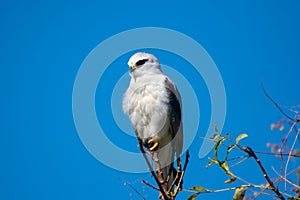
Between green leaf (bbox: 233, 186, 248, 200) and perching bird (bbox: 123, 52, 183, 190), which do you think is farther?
perching bird (bbox: 123, 52, 183, 190)

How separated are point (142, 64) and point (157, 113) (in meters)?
0.85

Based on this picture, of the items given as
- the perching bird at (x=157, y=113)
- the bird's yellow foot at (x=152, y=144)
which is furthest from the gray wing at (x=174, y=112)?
the bird's yellow foot at (x=152, y=144)

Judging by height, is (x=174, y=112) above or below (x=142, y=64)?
below

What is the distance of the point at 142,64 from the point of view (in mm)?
5840

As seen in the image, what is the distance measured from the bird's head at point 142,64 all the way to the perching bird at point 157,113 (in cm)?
22

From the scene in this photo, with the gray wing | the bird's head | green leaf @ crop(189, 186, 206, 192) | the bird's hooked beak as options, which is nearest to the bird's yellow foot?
the gray wing

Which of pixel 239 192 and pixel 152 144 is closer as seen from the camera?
pixel 239 192

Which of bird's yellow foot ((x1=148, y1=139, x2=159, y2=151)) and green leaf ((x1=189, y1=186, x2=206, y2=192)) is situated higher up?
bird's yellow foot ((x1=148, y1=139, x2=159, y2=151))

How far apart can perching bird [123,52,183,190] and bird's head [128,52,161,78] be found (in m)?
0.22

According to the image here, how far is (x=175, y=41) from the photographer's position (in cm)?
559

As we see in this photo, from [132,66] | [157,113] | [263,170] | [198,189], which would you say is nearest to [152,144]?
[157,113]

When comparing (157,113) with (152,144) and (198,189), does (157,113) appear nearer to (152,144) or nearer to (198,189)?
(152,144)

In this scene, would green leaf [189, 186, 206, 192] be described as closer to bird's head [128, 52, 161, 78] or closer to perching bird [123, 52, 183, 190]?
perching bird [123, 52, 183, 190]

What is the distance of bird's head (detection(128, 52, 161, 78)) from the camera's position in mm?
5793
